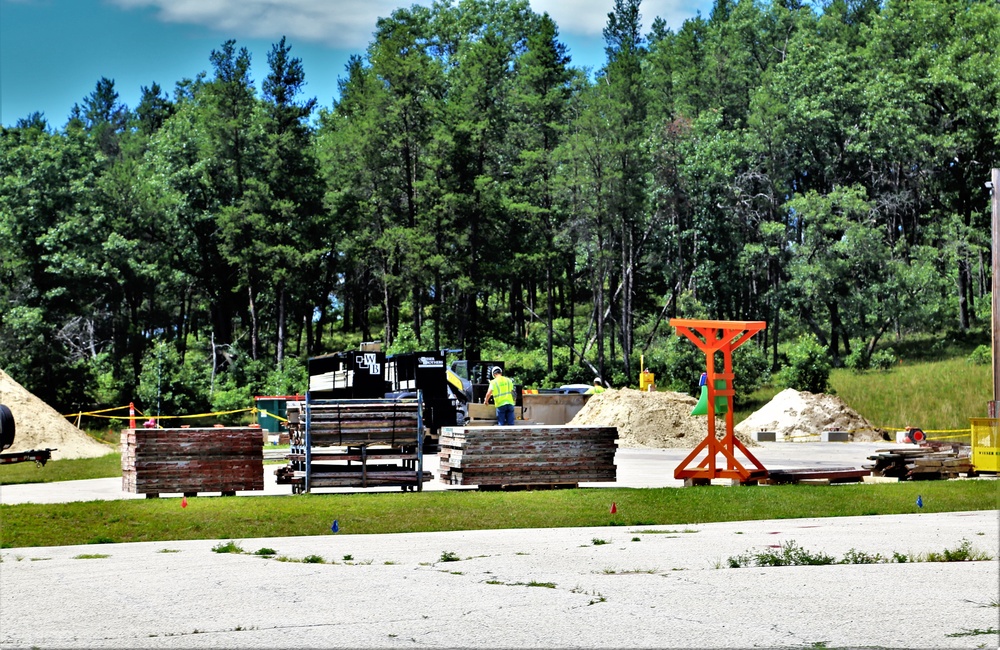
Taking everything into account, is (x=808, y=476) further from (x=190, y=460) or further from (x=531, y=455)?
(x=190, y=460)

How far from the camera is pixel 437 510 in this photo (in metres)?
17.8

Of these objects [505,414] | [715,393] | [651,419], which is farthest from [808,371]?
[715,393]

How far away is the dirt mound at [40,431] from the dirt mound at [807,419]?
2190 centimetres

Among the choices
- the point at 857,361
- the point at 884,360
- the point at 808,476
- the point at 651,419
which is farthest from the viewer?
the point at 857,361

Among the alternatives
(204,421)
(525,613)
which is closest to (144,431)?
(525,613)

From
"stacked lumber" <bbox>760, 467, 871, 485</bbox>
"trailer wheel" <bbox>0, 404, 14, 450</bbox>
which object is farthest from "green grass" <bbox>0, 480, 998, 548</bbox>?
"trailer wheel" <bbox>0, 404, 14, 450</bbox>

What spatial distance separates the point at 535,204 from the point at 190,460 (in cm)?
5611

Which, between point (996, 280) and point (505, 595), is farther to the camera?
point (996, 280)

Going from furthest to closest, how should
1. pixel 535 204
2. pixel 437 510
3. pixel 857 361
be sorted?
pixel 535 204
pixel 857 361
pixel 437 510

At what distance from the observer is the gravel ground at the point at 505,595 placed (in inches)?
344

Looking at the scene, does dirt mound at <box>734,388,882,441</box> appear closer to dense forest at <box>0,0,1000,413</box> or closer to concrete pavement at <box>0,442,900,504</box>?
concrete pavement at <box>0,442,900,504</box>

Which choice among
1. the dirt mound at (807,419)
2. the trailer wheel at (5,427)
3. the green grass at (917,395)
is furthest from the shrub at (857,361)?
the trailer wheel at (5,427)

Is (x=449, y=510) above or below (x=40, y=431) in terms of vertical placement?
below

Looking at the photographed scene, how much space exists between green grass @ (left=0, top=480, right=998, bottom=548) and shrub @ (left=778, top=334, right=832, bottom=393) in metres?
26.7
